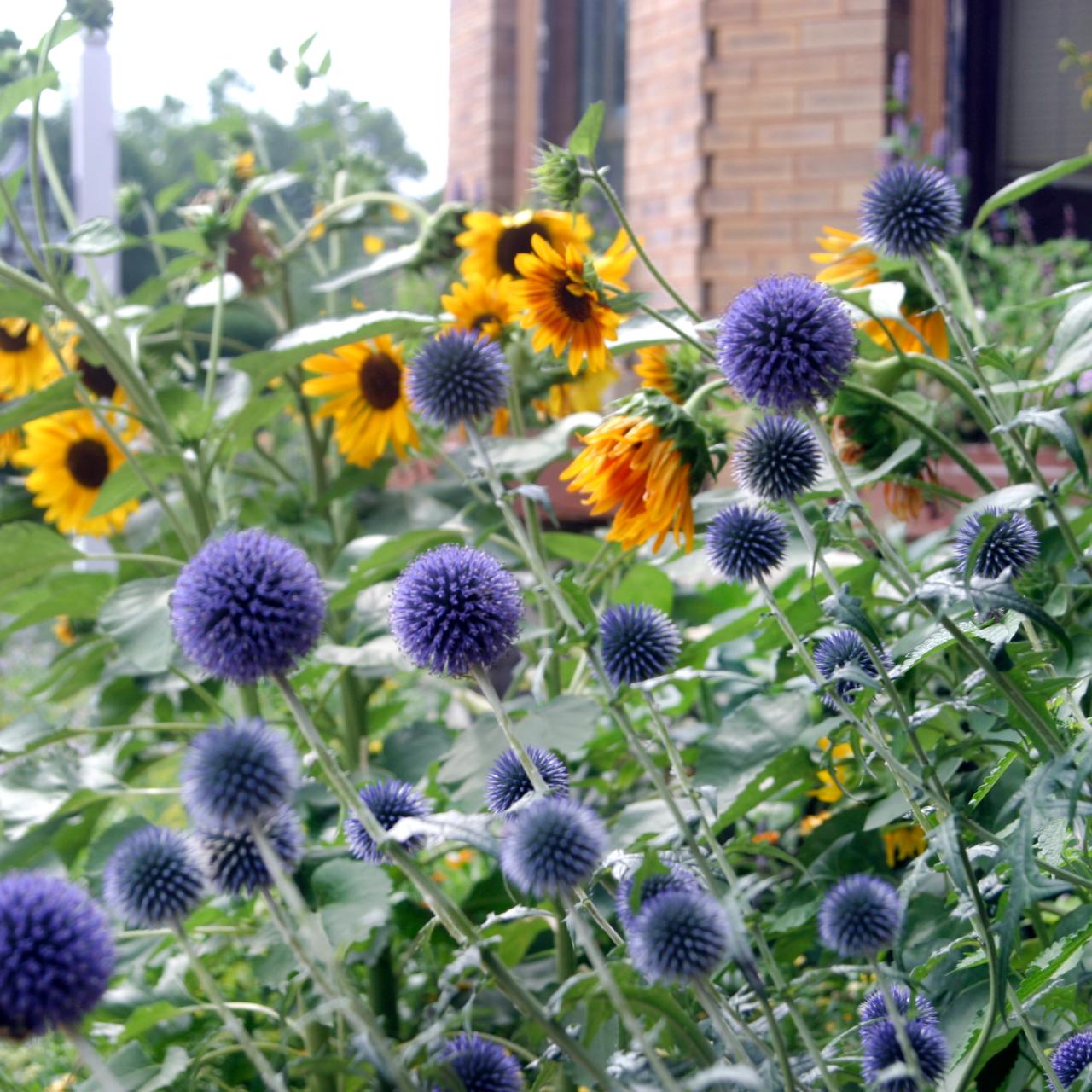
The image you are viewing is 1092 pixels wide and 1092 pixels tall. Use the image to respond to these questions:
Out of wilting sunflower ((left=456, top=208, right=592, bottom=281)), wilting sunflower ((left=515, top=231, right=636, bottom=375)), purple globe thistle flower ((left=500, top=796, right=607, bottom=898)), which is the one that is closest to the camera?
purple globe thistle flower ((left=500, top=796, right=607, bottom=898))

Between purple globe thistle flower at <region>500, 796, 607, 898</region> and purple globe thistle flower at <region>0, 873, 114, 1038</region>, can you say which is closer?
purple globe thistle flower at <region>0, 873, 114, 1038</region>

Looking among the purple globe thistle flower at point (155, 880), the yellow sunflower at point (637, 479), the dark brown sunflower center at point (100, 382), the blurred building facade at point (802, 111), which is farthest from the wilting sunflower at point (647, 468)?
the blurred building facade at point (802, 111)

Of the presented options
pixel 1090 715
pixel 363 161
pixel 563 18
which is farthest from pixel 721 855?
pixel 563 18

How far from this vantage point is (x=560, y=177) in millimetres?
1206

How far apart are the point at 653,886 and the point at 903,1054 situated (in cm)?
17

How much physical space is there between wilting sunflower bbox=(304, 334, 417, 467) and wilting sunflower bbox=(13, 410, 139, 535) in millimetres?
442

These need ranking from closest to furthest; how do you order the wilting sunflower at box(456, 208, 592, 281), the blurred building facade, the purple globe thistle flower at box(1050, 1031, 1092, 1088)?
the purple globe thistle flower at box(1050, 1031, 1092, 1088)
the wilting sunflower at box(456, 208, 592, 281)
the blurred building facade

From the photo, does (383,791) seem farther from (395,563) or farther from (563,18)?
(563,18)

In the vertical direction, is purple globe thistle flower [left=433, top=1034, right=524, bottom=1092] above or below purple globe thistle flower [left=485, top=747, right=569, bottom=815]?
below

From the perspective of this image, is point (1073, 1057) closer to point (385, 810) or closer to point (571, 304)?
point (385, 810)

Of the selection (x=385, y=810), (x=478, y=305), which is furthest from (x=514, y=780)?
(x=478, y=305)

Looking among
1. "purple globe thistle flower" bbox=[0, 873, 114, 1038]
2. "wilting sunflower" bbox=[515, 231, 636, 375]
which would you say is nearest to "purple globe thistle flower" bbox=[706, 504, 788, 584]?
"wilting sunflower" bbox=[515, 231, 636, 375]

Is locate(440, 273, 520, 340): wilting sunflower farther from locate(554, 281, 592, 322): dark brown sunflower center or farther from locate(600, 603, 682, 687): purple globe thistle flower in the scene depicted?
locate(600, 603, 682, 687): purple globe thistle flower

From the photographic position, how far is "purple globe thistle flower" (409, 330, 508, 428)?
1126mm
